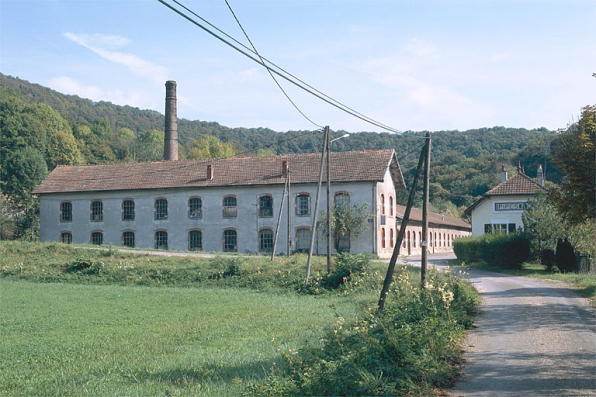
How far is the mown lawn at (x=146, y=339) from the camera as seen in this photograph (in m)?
8.96

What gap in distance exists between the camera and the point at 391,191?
48.0 meters

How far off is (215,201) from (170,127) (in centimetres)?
1395

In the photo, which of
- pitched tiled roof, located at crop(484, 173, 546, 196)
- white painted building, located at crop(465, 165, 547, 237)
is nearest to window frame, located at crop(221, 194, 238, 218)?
white painted building, located at crop(465, 165, 547, 237)

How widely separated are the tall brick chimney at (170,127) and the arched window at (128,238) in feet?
33.2

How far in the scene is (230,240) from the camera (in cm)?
4681

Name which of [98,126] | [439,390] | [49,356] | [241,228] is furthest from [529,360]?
[98,126]

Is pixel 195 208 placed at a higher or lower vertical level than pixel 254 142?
lower

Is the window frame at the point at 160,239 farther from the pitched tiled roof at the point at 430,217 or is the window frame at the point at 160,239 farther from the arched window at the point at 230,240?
the pitched tiled roof at the point at 430,217

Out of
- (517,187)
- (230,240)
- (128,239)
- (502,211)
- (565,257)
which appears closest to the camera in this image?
(565,257)

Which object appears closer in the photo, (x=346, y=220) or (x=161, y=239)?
(x=346, y=220)

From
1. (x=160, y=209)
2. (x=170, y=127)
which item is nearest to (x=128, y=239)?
(x=160, y=209)

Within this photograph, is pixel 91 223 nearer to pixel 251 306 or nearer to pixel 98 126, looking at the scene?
pixel 251 306

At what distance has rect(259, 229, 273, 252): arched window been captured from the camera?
1802 inches

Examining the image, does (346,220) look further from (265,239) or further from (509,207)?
(509,207)
